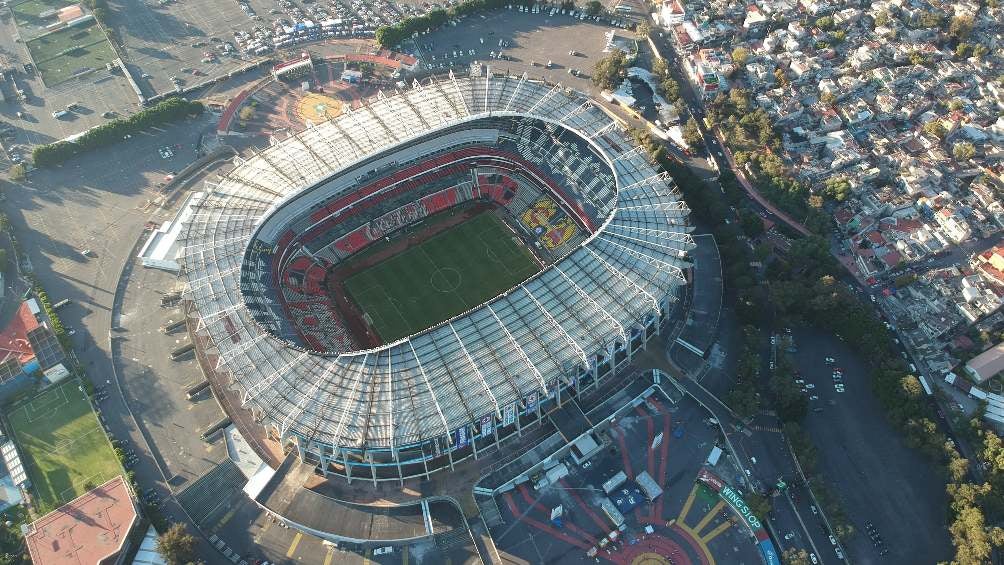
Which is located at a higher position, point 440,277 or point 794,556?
point 440,277

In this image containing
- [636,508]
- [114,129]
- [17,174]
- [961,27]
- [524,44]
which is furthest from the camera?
[524,44]

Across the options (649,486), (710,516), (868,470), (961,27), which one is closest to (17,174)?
(649,486)

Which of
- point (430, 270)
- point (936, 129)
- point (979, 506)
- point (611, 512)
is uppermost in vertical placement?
point (430, 270)

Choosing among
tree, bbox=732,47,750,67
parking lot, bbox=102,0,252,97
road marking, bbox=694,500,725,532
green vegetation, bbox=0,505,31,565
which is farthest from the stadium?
parking lot, bbox=102,0,252,97

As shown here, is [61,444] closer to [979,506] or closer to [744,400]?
[744,400]

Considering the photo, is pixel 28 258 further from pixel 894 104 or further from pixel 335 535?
pixel 894 104

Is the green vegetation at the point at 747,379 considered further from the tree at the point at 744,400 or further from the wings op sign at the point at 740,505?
the wings op sign at the point at 740,505

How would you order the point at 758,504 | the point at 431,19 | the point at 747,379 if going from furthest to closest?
the point at 431,19, the point at 747,379, the point at 758,504

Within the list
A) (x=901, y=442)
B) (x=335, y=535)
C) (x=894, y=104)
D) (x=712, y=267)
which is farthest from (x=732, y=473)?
(x=894, y=104)
